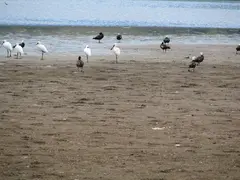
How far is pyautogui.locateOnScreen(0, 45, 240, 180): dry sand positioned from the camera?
10227 millimetres

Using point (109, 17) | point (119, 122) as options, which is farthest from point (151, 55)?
point (109, 17)

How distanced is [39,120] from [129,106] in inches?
110

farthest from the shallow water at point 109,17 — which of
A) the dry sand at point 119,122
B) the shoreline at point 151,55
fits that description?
the dry sand at point 119,122

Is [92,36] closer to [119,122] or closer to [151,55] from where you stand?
[151,55]

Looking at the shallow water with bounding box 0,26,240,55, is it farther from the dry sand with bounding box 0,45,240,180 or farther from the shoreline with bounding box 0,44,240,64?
the dry sand with bounding box 0,45,240,180

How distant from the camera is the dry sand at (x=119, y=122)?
10.2m

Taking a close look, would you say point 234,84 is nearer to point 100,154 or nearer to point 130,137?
point 130,137

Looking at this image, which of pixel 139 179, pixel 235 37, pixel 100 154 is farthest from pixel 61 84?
pixel 235 37

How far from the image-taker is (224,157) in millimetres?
10914

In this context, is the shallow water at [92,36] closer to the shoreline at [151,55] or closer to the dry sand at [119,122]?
the shoreline at [151,55]

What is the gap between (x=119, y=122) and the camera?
13625 millimetres

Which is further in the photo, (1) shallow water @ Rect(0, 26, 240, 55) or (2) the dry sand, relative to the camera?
(1) shallow water @ Rect(0, 26, 240, 55)

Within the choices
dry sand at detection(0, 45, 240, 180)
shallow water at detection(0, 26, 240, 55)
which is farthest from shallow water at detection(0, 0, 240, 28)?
dry sand at detection(0, 45, 240, 180)

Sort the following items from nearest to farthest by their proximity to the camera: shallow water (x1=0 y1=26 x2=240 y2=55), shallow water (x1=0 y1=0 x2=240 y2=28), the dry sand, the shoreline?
1. the dry sand
2. the shoreline
3. shallow water (x1=0 y1=26 x2=240 y2=55)
4. shallow water (x1=0 y1=0 x2=240 y2=28)
